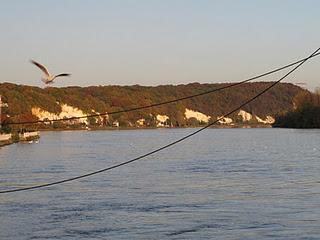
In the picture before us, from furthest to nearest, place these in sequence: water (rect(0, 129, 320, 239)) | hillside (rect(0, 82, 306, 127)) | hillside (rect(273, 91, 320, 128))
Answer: hillside (rect(0, 82, 306, 127)) < hillside (rect(273, 91, 320, 128)) < water (rect(0, 129, 320, 239))

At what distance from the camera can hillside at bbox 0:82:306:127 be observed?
137 meters

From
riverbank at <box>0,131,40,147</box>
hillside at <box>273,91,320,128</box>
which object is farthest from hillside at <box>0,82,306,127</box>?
riverbank at <box>0,131,40,147</box>

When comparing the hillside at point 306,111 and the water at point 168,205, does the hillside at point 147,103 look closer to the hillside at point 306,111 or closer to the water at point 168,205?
the hillside at point 306,111

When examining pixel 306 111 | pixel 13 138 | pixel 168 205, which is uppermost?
pixel 306 111

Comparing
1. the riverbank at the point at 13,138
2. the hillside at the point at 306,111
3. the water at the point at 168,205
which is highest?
the hillside at the point at 306,111

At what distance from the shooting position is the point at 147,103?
503ft

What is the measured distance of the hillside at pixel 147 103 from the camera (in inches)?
5389

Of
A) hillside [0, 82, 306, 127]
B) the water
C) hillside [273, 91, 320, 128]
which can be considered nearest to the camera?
the water

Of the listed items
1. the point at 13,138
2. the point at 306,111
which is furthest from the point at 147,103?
the point at 13,138

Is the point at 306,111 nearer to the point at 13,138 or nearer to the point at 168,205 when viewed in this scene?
the point at 13,138

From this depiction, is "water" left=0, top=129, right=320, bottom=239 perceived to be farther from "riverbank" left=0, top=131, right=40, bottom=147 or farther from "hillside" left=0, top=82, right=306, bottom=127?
"hillside" left=0, top=82, right=306, bottom=127

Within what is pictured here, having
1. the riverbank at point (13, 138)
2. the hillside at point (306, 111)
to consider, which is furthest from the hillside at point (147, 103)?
the riverbank at point (13, 138)

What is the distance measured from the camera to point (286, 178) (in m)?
24.2

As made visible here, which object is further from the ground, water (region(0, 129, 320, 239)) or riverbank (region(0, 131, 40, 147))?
riverbank (region(0, 131, 40, 147))
